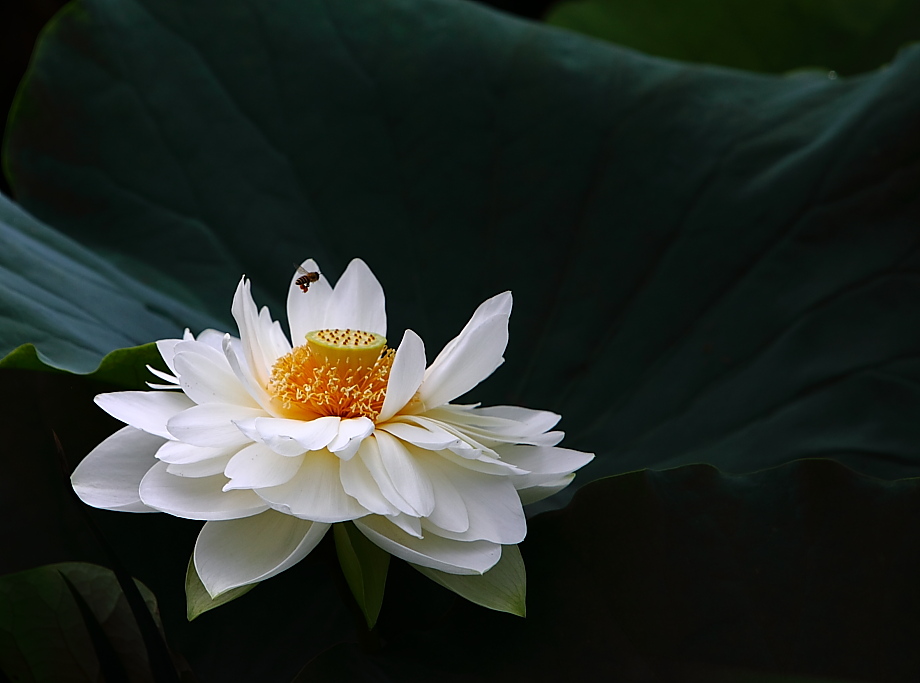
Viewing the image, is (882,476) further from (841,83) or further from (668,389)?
(841,83)

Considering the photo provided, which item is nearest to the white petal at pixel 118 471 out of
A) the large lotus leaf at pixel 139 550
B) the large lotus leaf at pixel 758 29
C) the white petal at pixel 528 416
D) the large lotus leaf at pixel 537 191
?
the large lotus leaf at pixel 139 550

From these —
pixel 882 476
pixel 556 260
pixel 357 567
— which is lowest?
pixel 882 476

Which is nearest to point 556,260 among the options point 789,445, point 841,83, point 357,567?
point 789,445

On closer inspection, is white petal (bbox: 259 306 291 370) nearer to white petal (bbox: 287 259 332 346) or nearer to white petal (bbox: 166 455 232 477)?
white petal (bbox: 287 259 332 346)

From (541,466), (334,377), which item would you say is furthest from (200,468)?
(541,466)

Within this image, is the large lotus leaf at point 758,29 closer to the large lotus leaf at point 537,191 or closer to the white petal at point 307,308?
the large lotus leaf at point 537,191

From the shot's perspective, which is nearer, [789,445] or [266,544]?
[266,544]

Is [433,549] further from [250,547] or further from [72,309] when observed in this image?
[72,309]
